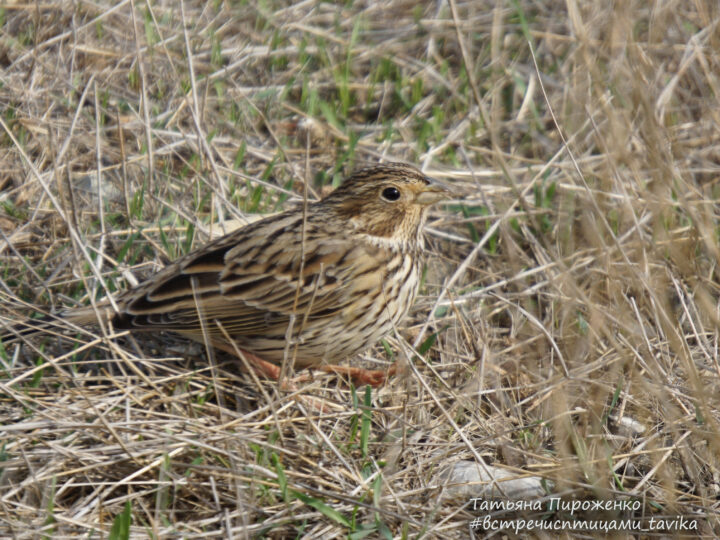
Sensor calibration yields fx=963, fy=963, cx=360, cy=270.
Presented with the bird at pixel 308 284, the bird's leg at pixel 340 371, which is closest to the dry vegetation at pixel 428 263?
the bird's leg at pixel 340 371

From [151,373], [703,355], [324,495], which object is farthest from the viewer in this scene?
[703,355]

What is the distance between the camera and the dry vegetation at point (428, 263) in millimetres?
4066

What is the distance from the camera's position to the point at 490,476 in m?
4.21

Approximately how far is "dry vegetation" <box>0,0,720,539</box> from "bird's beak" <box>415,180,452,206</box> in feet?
0.69

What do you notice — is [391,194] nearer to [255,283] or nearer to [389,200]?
[389,200]

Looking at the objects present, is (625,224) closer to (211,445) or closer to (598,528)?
(598,528)

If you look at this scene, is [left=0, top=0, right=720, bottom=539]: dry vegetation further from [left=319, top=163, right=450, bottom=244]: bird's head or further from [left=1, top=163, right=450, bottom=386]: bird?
[left=319, top=163, right=450, bottom=244]: bird's head

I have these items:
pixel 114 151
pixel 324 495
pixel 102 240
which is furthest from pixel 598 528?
pixel 114 151

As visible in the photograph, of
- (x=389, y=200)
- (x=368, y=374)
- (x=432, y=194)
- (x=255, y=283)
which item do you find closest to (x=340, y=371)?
(x=368, y=374)

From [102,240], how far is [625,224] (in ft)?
10.7

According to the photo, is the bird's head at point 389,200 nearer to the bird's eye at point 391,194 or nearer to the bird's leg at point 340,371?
the bird's eye at point 391,194

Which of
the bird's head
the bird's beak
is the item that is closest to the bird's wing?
the bird's head

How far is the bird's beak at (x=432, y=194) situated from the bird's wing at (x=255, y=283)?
0.38m

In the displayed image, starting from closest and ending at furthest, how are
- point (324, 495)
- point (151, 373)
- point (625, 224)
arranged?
point (324, 495)
point (151, 373)
point (625, 224)
